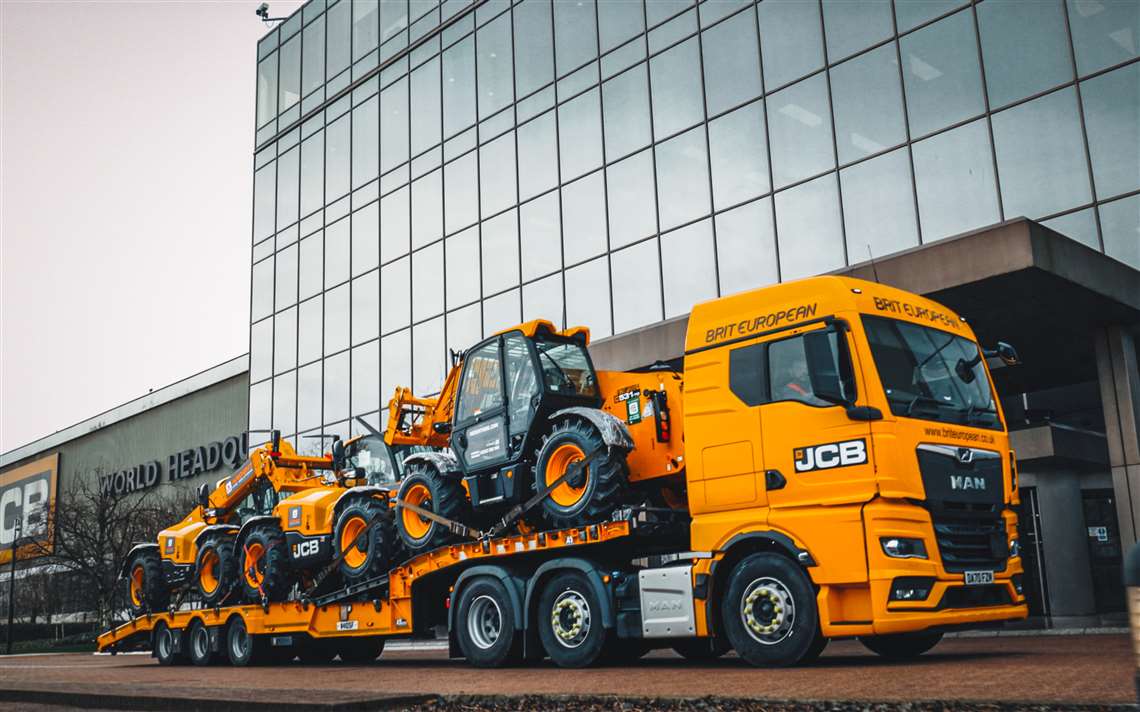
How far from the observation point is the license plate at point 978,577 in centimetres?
988

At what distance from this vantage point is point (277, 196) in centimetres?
4028

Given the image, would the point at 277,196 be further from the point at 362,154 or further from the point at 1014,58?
the point at 1014,58

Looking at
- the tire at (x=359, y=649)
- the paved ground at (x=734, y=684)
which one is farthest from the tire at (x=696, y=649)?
the tire at (x=359, y=649)

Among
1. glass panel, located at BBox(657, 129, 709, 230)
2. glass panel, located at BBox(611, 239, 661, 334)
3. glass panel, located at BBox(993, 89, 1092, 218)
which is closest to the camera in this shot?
glass panel, located at BBox(993, 89, 1092, 218)

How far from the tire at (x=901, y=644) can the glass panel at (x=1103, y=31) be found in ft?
43.0

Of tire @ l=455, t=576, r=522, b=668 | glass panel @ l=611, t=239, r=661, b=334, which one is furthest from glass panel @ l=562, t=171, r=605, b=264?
tire @ l=455, t=576, r=522, b=668

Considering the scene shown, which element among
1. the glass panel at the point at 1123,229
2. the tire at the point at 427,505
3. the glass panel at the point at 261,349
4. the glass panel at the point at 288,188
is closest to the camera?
the tire at the point at 427,505

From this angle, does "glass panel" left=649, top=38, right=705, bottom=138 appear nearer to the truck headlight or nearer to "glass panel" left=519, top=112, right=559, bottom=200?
"glass panel" left=519, top=112, right=559, bottom=200

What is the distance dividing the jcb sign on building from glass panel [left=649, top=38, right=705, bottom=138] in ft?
139

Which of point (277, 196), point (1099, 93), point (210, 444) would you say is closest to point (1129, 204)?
point (1099, 93)

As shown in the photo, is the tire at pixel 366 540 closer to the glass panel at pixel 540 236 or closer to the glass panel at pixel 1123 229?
the glass panel at pixel 1123 229

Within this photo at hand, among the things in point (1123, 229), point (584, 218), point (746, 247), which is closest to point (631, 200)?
point (584, 218)

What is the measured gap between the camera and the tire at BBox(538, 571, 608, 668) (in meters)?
11.5

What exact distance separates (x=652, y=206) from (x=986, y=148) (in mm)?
8278
